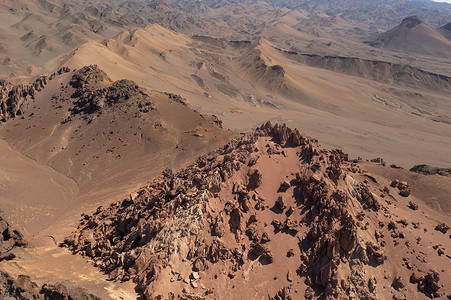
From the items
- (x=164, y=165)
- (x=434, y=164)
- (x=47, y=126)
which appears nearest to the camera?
(x=164, y=165)

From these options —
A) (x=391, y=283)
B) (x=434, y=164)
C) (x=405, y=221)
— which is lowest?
(x=434, y=164)

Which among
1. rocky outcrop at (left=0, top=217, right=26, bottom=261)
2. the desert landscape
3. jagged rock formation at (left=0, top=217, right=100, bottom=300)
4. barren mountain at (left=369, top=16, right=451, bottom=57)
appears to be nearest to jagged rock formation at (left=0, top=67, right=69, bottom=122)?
the desert landscape

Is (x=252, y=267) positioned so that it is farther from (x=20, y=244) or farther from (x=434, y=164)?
(x=434, y=164)

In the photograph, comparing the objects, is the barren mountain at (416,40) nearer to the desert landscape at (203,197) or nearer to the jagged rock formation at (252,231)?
the desert landscape at (203,197)

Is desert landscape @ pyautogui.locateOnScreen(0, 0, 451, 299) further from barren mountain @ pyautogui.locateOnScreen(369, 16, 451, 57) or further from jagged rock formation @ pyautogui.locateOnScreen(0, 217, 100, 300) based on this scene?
barren mountain @ pyautogui.locateOnScreen(369, 16, 451, 57)

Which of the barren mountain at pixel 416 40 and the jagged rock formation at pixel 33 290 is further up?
the barren mountain at pixel 416 40

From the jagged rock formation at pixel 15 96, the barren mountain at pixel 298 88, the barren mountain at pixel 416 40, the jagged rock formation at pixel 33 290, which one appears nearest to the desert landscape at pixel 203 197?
the jagged rock formation at pixel 33 290

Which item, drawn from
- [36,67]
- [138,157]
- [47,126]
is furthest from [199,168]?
[36,67]
